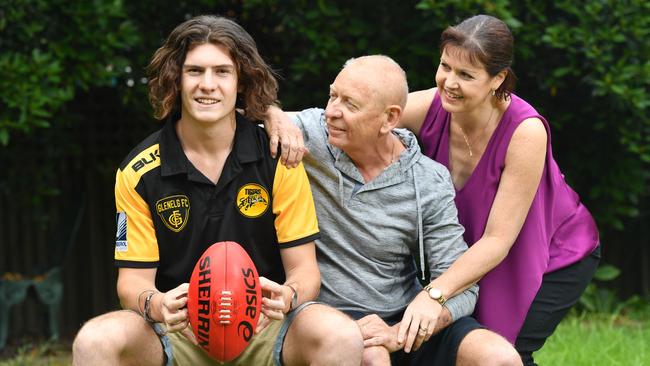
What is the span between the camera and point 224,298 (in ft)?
11.6

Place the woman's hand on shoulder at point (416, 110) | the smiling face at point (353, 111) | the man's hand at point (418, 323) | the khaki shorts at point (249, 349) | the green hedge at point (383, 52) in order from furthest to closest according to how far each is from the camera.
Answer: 1. the green hedge at point (383, 52)
2. the woman's hand on shoulder at point (416, 110)
3. the smiling face at point (353, 111)
4. the man's hand at point (418, 323)
5. the khaki shorts at point (249, 349)

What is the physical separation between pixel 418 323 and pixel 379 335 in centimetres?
15

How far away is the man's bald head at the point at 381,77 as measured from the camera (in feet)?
13.7

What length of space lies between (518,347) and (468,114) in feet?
3.09

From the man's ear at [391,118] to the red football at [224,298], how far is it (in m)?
0.86

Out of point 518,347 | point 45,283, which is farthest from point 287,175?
point 45,283

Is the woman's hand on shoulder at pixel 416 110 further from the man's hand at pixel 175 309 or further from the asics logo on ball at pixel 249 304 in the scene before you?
the man's hand at pixel 175 309

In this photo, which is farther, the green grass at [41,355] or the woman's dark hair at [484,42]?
the green grass at [41,355]

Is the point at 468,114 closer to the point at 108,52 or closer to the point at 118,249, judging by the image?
the point at 118,249

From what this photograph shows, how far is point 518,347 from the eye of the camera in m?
4.43

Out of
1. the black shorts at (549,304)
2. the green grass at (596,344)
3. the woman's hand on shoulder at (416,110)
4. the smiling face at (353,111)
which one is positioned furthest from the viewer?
the green grass at (596,344)

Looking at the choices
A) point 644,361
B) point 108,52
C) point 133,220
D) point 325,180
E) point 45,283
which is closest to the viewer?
point 133,220

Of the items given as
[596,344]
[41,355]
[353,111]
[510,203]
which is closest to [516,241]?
[510,203]

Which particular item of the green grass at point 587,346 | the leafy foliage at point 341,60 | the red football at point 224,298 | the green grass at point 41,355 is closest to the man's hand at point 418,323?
the red football at point 224,298
